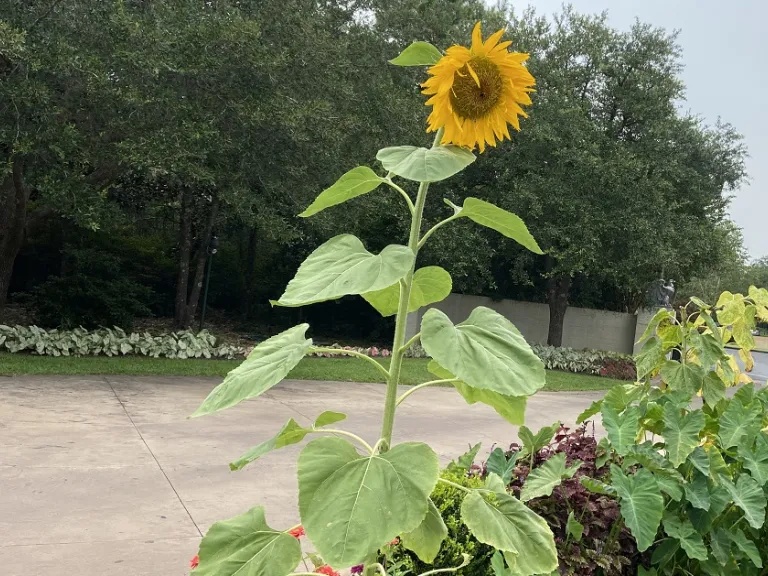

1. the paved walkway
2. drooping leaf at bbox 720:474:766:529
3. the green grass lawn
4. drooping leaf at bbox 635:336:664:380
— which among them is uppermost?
drooping leaf at bbox 635:336:664:380

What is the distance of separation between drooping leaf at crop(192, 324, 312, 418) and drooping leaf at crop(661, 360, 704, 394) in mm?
2249

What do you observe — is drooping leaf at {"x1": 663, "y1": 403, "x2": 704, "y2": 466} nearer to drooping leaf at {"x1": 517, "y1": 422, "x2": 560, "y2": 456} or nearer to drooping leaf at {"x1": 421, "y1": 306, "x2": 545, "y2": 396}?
drooping leaf at {"x1": 517, "y1": 422, "x2": 560, "y2": 456}

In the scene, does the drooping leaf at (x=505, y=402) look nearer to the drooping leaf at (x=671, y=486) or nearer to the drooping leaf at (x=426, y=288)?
the drooping leaf at (x=426, y=288)

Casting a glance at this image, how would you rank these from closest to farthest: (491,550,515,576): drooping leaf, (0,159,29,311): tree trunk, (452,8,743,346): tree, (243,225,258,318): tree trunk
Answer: (491,550,515,576): drooping leaf, (0,159,29,311): tree trunk, (452,8,743,346): tree, (243,225,258,318): tree trunk

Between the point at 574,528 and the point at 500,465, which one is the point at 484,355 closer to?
the point at 574,528

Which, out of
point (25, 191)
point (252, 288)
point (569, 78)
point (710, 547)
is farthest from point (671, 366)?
point (252, 288)

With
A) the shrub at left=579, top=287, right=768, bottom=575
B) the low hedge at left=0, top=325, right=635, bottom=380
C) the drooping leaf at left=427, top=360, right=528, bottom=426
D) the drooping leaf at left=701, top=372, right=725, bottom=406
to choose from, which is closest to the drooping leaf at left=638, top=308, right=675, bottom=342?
the shrub at left=579, top=287, right=768, bottom=575

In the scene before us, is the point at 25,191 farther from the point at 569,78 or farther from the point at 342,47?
the point at 569,78

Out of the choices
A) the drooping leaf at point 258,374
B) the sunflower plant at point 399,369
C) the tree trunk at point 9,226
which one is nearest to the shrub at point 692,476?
the sunflower plant at point 399,369

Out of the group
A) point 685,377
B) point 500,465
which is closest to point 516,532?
point 500,465

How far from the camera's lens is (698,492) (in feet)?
7.55

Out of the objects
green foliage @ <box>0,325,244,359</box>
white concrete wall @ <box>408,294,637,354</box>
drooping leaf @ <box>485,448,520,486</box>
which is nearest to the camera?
drooping leaf @ <box>485,448,520,486</box>

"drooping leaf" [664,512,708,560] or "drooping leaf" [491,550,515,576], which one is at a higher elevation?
"drooping leaf" [664,512,708,560]

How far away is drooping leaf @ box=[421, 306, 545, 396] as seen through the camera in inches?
36.9
